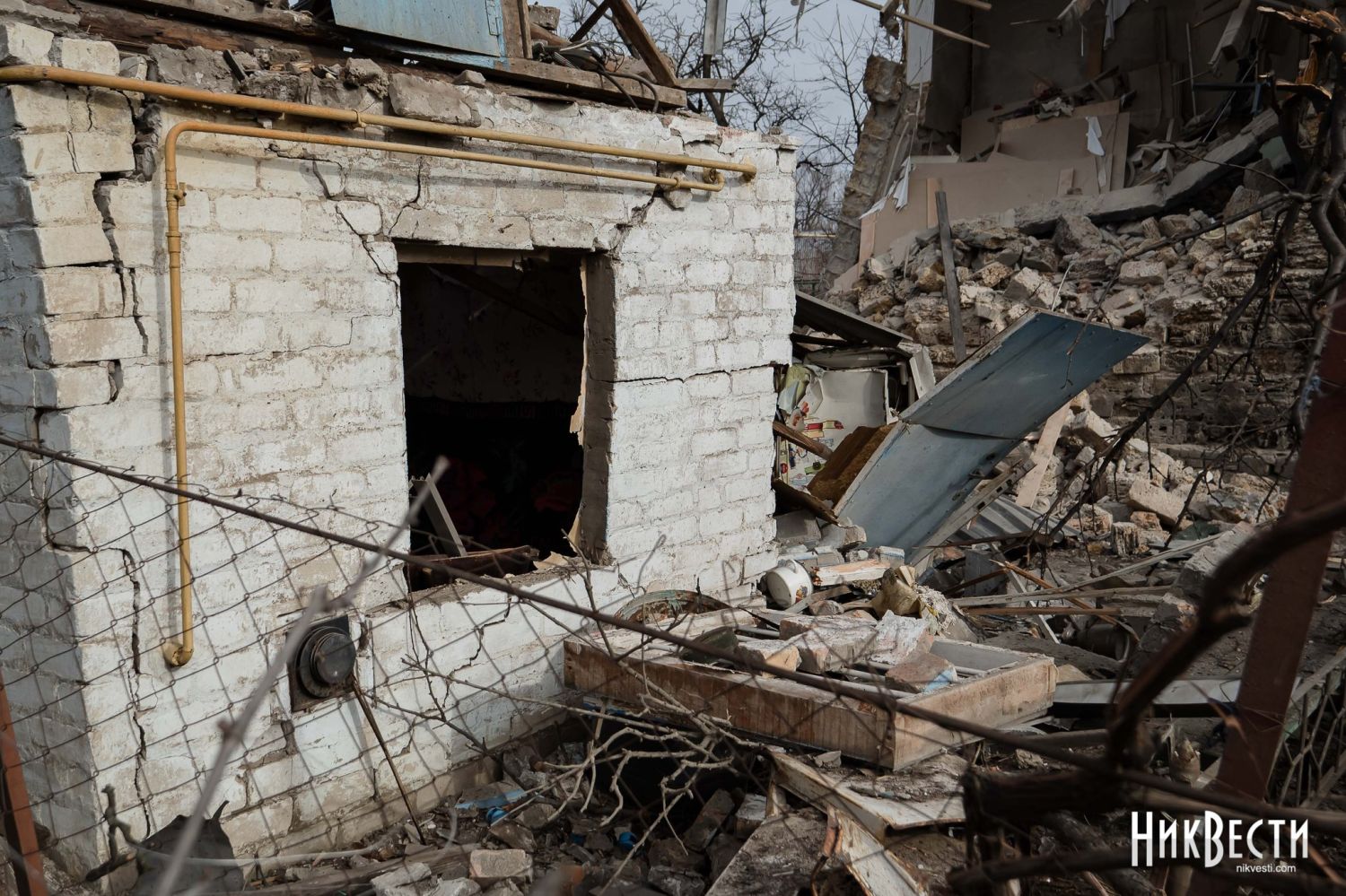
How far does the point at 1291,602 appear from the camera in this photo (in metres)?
2.30

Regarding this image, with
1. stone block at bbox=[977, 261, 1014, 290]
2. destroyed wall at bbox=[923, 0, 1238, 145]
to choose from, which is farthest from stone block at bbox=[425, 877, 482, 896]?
destroyed wall at bbox=[923, 0, 1238, 145]

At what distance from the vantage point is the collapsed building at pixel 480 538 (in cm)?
323

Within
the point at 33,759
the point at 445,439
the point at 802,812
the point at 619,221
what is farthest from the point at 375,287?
the point at 445,439

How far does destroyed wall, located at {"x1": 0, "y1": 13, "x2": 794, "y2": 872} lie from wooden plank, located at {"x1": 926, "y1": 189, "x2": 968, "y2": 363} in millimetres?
6631

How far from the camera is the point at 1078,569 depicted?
26.6 feet

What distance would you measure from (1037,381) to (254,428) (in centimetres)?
473

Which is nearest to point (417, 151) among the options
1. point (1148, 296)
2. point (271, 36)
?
point (271, 36)

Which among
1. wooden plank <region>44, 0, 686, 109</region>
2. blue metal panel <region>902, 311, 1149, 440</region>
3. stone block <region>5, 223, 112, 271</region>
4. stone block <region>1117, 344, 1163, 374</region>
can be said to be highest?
wooden plank <region>44, 0, 686, 109</region>

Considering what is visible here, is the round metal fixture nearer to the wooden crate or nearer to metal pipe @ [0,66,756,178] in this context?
the wooden crate

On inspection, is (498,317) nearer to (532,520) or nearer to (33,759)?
(532,520)

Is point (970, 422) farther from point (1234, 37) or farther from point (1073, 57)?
point (1073, 57)

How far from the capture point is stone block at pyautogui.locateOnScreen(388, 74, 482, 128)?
389cm

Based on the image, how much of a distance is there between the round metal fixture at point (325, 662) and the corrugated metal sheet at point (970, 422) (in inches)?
134

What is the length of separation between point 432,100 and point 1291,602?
3.27m
